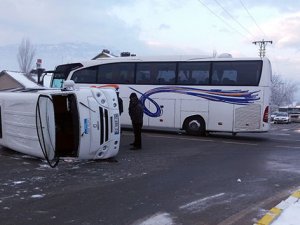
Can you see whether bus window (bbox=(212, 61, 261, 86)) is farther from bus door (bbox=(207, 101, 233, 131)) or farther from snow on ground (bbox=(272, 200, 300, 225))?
snow on ground (bbox=(272, 200, 300, 225))

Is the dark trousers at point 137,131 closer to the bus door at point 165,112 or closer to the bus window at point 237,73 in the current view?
the bus door at point 165,112

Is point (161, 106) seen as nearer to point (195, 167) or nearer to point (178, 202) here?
point (195, 167)

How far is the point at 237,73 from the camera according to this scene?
18.2 m

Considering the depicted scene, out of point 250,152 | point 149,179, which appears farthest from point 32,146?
point 250,152

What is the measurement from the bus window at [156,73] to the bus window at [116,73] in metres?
0.41

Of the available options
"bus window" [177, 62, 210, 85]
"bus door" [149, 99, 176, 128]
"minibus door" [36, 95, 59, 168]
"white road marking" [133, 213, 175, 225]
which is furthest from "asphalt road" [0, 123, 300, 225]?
"bus door" [149, 99, 176, 128]

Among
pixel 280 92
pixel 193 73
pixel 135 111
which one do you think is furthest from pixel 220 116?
pixel 280 92

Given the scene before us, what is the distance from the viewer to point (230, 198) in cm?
770

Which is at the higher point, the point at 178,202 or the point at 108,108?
the point at 108,108

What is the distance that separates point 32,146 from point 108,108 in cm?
216

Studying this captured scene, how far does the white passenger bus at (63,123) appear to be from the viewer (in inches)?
420

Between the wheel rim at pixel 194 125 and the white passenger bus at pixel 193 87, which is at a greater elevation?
the white passenger bus at pixel 193 87

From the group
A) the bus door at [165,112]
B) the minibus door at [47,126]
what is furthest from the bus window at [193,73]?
the minibus door at [47,126]

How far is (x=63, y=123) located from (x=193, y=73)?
8.77 metres
